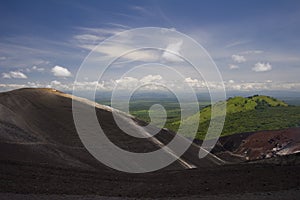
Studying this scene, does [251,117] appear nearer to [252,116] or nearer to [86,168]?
[252,116]

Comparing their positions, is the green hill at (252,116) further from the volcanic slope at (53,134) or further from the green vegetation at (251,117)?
the volcanic slope at (53,134)

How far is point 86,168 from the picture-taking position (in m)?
27.7

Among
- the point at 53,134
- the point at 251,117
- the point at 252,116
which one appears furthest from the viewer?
the point at 252,116

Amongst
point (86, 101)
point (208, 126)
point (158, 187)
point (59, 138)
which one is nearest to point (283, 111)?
point (208, 126)

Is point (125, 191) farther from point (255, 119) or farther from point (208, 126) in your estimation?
point (255, 119)

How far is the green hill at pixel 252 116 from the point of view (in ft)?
365

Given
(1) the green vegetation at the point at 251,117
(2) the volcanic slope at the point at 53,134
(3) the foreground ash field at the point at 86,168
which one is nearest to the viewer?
(3) the foreground ash field at the point at 86,168

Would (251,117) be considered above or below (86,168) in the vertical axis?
below

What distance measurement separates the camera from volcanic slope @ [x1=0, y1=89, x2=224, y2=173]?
2898 centimetres

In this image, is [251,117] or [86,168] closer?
[86,168]

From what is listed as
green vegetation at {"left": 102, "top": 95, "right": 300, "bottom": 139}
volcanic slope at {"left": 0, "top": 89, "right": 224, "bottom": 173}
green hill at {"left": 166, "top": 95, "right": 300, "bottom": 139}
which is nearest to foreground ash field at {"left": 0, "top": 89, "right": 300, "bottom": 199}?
volcanic slope at {"left": 0, "top": 89, "right": 224, "bottom": 173}

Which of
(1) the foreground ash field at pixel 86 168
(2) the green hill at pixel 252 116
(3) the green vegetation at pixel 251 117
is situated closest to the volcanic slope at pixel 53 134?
(1) the foreground ash field at pixel 86 168

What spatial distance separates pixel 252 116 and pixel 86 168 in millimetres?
111928

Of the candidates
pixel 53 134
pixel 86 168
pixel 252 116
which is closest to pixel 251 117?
pixel 252 116
